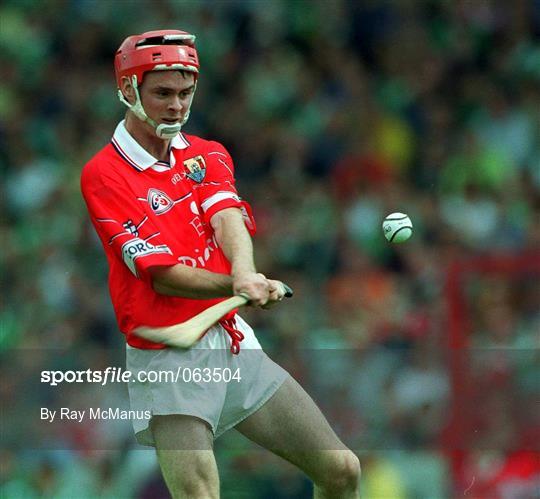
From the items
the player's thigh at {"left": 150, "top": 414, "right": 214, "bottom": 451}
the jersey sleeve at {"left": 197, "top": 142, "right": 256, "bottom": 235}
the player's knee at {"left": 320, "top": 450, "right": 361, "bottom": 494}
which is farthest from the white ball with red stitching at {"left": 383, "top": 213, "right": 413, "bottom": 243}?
the player's thigh at {"left": 150, "top": 414, "right": 214, "bottom": 451}

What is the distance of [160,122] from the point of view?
3789 millimetres

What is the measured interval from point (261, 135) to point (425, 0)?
64.0 inches

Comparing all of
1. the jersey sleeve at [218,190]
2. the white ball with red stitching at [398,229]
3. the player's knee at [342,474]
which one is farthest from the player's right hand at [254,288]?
the white ball with red stitching at [398,229]

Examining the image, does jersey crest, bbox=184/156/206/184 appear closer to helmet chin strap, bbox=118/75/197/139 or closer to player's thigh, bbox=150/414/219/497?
helmet chin strap, bbox=118/75/197/139

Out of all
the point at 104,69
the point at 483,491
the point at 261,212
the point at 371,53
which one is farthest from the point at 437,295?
the point at 104,69

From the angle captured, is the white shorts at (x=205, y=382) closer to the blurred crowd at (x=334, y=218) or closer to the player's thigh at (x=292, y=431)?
the player's thigh at (x=292, y=431)

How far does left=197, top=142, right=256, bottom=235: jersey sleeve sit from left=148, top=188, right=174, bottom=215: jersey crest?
123mm

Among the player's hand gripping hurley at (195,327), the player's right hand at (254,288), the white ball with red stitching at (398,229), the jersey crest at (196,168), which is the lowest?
the player's hand gripping hurley at (195,327)

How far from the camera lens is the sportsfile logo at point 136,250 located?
364 cm

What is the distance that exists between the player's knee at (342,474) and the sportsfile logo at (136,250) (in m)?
0.82

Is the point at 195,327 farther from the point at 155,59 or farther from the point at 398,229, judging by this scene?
the point at 398,229

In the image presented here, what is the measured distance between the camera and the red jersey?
146 inches

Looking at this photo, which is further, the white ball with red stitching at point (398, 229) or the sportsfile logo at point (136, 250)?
the white ball with red stitching at point (398, 229)

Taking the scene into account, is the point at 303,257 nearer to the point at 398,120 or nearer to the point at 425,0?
the point at 398,120
